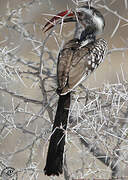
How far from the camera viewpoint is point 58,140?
1.38 metres

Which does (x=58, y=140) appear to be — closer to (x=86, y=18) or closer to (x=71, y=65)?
(x=71, y=65)

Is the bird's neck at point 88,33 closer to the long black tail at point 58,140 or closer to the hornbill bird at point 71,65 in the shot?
the hornbill bird at point 71,65

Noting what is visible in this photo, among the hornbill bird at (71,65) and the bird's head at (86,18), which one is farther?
the bird's head at (86,18)

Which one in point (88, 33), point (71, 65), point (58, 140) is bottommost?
point (58, 140)

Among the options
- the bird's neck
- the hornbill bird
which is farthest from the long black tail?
the bird's neck

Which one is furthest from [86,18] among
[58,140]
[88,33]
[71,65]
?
[58,140]

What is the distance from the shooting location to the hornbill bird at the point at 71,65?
138 centimetres

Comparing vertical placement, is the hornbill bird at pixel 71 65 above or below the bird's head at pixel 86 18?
below

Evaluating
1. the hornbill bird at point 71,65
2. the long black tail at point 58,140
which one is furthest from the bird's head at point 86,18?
the long black tail at point 58,140

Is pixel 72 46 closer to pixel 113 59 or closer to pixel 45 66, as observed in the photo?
pixel 45 66

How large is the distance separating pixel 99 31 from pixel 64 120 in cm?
48

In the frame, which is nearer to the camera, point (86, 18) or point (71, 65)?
point (71, 65)

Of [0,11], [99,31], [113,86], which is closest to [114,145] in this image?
[113,86]

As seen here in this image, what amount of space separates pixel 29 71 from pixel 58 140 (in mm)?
354
